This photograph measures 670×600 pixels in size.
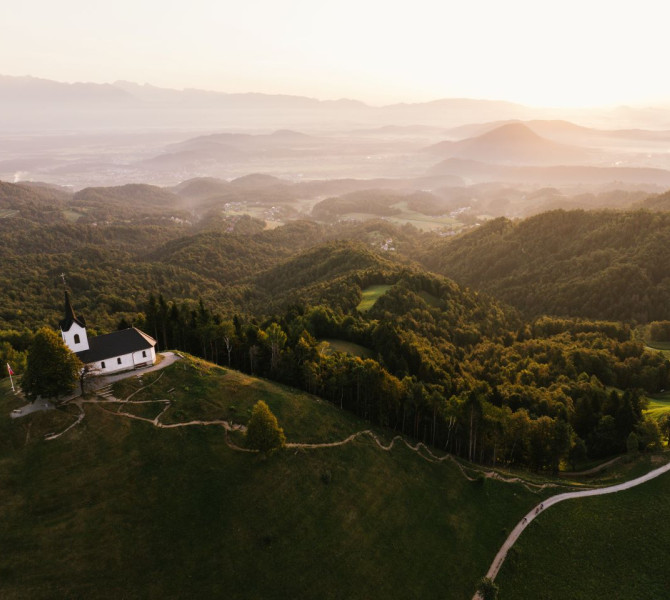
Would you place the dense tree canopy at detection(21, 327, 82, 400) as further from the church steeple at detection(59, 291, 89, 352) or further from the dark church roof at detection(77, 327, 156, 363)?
the dark church roof at detection(77, 327, 156, 363)

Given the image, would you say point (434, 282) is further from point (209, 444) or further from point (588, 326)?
point (209, 444)

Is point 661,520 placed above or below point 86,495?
below

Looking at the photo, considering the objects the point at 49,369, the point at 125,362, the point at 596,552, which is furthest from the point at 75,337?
the point at 596,552

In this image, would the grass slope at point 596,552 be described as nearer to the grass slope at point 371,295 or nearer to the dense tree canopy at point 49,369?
the dense tree canopy at point 49,369

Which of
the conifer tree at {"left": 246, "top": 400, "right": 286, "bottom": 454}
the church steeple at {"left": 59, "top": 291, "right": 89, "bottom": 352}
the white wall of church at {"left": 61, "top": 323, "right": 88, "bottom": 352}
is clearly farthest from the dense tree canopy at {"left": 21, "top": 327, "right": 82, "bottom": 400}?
the conifer tree at {"left": 246, "top": 400, "right": 286, "bottom": 454}

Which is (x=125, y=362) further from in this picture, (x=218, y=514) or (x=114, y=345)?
(x=218, y=514)

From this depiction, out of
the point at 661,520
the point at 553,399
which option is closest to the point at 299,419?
the point at 661,520
